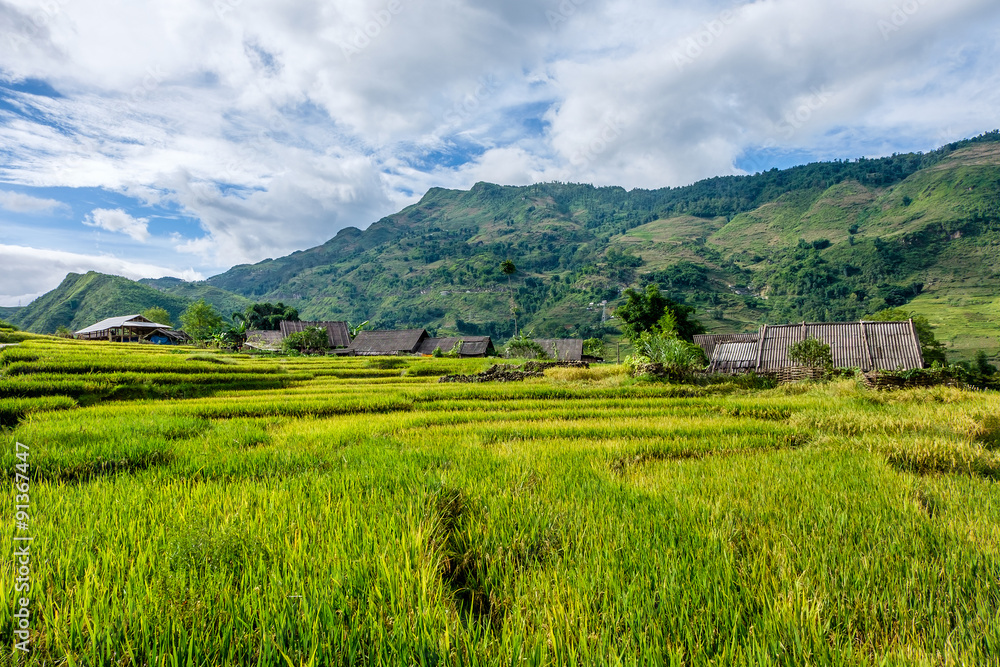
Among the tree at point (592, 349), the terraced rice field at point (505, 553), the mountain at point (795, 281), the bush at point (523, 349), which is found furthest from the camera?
the mountain at point (795, 281)

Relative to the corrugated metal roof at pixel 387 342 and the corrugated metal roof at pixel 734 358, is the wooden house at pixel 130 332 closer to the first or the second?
the corrugated metal roof at pixel 387 342

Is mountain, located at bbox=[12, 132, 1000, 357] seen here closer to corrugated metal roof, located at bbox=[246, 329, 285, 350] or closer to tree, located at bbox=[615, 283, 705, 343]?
tree, located at bbox=[615, 283, 705, 343]

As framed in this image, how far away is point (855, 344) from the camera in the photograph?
73.9ft

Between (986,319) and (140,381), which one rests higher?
(986,319)

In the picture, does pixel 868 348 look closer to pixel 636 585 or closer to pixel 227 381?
pixel 636 585

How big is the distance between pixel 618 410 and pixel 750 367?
18077 millimetres

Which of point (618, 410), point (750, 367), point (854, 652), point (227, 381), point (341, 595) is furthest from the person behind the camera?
point (750, 367)

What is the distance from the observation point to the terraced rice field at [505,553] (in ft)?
5.28

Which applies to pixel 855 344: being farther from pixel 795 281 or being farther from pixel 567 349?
pixel 795 281

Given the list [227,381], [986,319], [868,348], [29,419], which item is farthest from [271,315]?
[986,319]

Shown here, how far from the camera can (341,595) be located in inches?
72.3

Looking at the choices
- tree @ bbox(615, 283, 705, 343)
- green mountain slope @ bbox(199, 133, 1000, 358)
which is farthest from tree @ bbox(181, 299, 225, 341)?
green mountain slope @ bbox(199, 133, 1000, 358)
